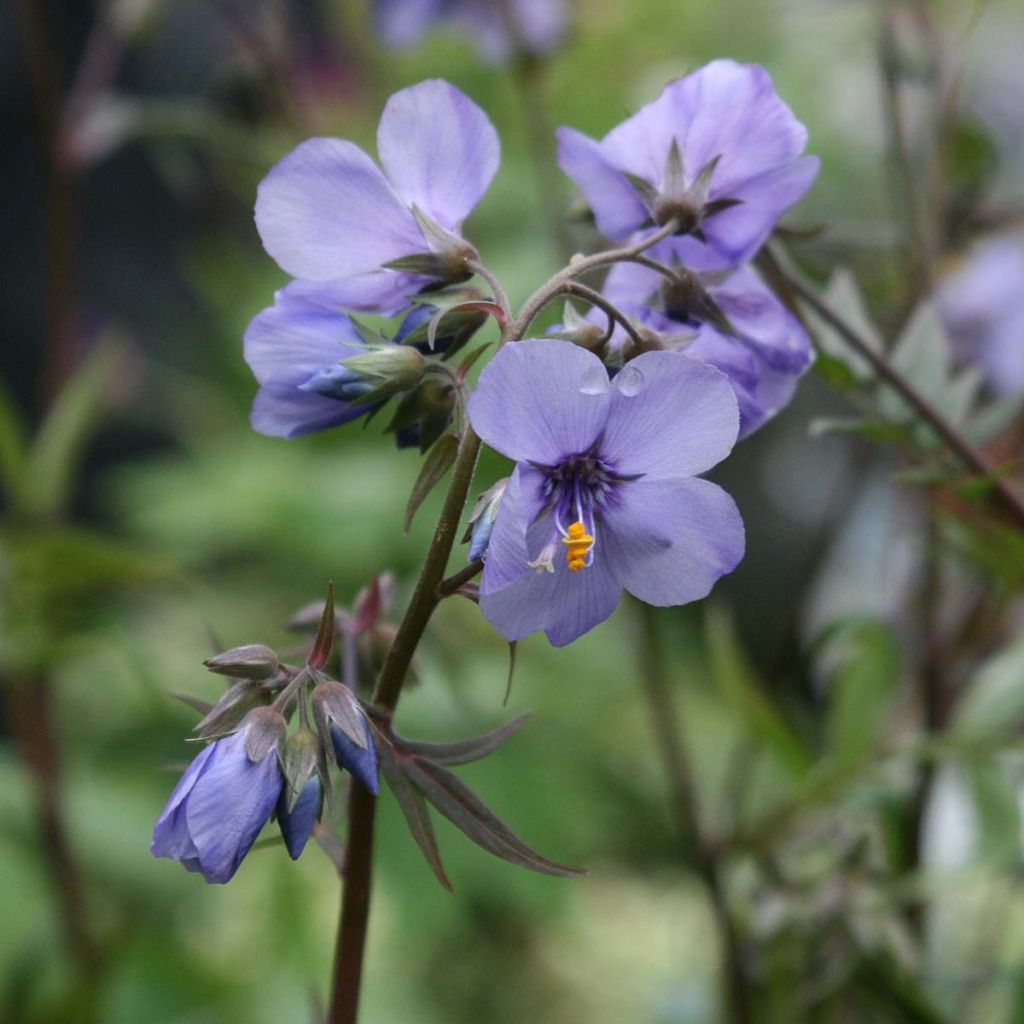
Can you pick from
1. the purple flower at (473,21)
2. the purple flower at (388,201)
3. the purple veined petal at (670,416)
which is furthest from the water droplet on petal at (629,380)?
the purple flower at (473,21)

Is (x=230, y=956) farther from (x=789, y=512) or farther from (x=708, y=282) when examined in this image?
(x=789, y=512)

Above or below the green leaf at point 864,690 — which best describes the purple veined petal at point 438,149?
above

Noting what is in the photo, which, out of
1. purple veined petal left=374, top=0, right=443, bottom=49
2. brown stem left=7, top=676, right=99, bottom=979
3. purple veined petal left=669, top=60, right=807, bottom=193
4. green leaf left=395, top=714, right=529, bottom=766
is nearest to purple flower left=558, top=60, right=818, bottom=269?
purple veined petal left=669, top=60, right=807, bottom=193

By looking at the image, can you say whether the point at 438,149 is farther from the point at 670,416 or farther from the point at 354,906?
the point at 354,906

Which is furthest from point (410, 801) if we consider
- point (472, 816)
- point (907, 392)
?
point (907, 392)

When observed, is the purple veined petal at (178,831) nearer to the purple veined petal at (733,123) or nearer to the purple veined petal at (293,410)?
the purple veined petal at (293,410)

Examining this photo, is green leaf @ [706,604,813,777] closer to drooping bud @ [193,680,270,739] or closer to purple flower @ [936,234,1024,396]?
purple flower @ [936,234,1024,396]
